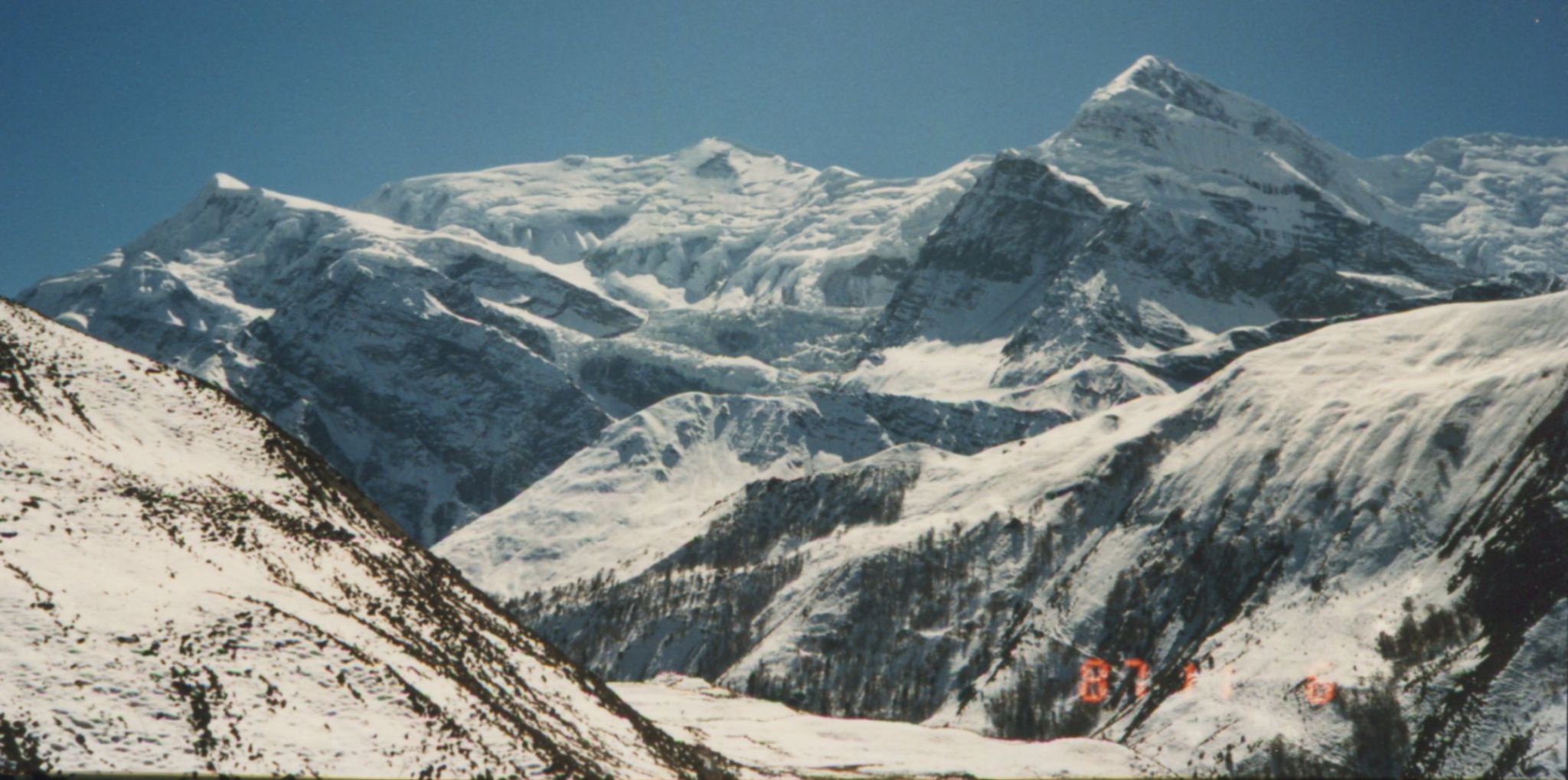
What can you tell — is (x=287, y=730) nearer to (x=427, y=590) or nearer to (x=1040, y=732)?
(x=427, y=590)
